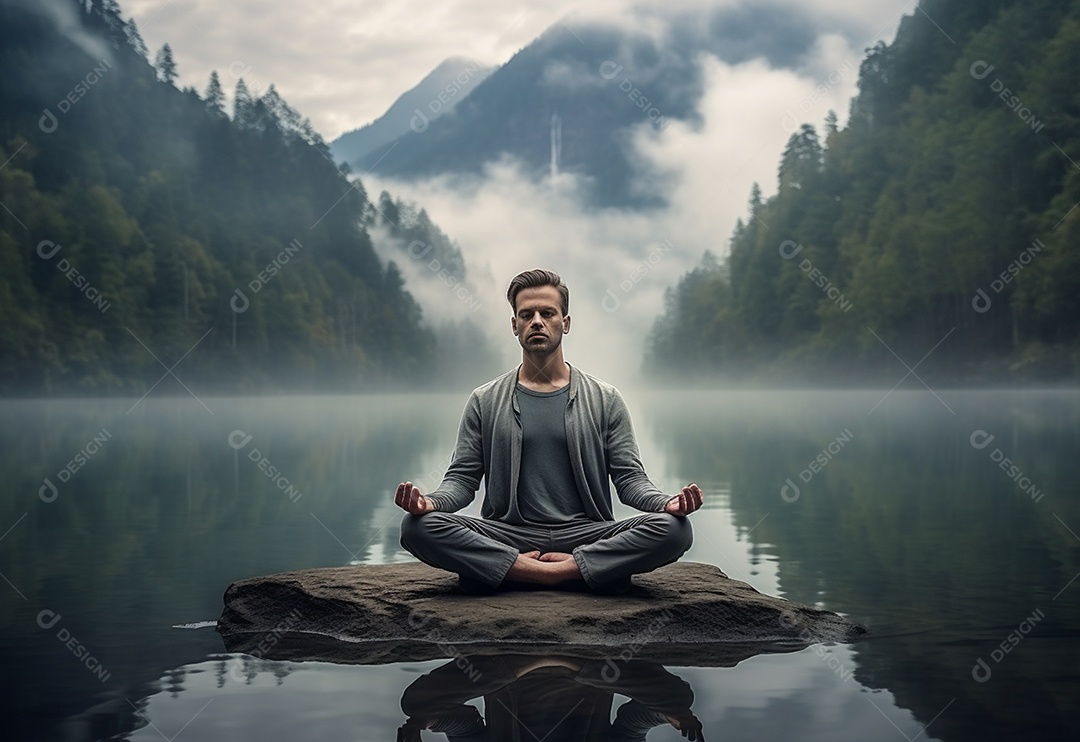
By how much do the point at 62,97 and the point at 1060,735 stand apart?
8221 centimetres

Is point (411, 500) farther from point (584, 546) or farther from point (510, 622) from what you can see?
point (584, 546)

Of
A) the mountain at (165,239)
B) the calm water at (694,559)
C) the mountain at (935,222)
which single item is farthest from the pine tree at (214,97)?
the calm water at (694,559)

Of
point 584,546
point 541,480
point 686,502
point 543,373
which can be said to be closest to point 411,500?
point 541,480

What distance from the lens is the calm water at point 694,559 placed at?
4609 millimetres

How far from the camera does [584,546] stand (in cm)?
645

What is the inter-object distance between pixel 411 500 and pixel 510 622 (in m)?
0.82

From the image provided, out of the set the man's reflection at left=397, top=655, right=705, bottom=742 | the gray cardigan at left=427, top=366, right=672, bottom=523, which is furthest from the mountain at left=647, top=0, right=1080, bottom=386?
the man's reflection at left=397, top=655, right=705, bottom=742

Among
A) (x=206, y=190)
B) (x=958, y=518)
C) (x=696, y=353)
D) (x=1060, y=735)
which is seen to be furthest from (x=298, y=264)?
(x=1060, y=735)

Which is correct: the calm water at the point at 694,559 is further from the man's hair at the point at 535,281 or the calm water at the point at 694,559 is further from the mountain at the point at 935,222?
the mountain at the point at 935,222

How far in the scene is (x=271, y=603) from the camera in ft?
21.5

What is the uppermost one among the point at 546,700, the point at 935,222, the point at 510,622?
the point at 935,222

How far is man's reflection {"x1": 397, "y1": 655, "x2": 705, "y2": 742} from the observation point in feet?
14.1

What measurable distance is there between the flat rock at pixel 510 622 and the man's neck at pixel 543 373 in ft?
3.92

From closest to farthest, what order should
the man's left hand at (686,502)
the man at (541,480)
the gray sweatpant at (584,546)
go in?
the man's left hand at (686,502)
the gray sweatpant at (584,546)
the man at (541,480)
